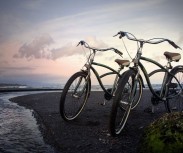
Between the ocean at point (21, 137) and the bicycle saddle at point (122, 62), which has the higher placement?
the bicycle saddle at point (122, 62)

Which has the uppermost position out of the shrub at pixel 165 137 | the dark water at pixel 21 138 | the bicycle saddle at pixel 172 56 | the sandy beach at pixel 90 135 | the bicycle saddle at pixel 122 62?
the bicycle saddle at pixel 172 56

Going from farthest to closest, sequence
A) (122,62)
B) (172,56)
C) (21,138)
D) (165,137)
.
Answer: (122,62)
(172,56)
(21,138)
(165,137)

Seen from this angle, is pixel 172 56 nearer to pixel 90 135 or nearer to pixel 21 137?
pixel 90 135

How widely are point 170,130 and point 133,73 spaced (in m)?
2.21

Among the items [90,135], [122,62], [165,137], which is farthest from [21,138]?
[122,62]

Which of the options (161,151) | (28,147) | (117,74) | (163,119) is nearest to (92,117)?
(117,74)

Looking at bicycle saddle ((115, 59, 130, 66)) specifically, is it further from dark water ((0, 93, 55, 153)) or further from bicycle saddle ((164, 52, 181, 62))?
dark water ((0, 93, 55, 153))

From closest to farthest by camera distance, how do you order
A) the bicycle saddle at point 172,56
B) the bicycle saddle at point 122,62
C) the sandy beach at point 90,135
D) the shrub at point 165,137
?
the shrub at point 165,137 < the sandy beach at point 90,135 < the bicycle saddle at point 172,56 < the bicycle saddle at point 122,62

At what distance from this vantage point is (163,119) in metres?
3.62

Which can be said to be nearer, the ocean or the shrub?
the shrub

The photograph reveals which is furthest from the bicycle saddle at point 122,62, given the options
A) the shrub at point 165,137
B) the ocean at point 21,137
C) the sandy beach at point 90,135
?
the shrub at point 165,137

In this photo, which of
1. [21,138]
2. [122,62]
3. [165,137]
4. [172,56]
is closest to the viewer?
[165,137]

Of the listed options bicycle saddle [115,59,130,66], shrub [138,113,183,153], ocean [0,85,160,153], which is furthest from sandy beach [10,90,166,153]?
bicycle saddle [115,59,130,66]

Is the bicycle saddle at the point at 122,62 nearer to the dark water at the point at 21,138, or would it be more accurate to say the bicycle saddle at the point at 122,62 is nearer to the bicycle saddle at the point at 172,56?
the bicycle saddle at the point at 172,56
